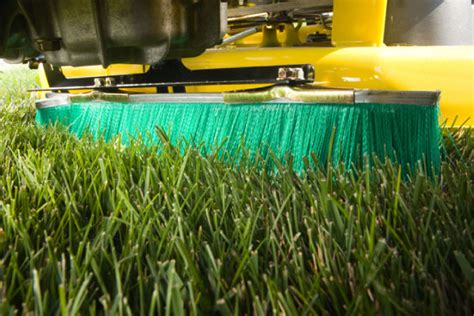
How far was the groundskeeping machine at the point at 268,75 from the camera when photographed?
1.30 meters

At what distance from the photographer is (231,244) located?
829 millimetres

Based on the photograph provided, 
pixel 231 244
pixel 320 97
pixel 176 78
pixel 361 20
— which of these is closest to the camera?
pixel 231 244

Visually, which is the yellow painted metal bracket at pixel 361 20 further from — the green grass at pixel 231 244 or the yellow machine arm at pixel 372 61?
the green grass at pixel 231 244

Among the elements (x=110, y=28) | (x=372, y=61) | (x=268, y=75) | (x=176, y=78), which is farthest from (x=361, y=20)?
(x=110, y=28)

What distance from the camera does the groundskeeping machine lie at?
130 centimetres

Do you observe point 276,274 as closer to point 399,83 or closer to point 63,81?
point 399,83

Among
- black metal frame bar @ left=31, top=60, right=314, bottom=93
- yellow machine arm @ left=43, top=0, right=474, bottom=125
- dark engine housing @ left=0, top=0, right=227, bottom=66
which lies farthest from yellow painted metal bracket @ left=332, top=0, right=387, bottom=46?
dark engine housing @ left=0, top=0, right=227, bottom=66

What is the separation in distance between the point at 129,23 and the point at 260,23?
3.79ft

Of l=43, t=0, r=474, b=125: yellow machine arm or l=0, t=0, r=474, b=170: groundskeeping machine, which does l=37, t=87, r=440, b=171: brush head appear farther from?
l=43, t=0, r=474, b=125: yellow machine arm

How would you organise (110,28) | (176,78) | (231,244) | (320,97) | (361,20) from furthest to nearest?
(176,78) → (361,20) → (320,97) → (110,28) → (231,244)

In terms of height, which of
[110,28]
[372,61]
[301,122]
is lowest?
[301,122]

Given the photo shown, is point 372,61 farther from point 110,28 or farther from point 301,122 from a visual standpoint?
point 110,28

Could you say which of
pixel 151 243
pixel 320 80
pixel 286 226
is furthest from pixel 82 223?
pixel 320 80

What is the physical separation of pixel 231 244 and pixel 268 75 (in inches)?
33.7
